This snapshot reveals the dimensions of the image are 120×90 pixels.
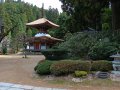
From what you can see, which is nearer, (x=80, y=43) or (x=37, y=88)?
(x=37, y=88)

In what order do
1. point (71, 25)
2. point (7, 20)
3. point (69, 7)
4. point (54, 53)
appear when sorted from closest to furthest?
point (54, 53), point (69, 7), point (71, 25), point (7, 20)

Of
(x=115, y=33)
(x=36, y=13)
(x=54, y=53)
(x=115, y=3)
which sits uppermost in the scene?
(x=36, y=13)

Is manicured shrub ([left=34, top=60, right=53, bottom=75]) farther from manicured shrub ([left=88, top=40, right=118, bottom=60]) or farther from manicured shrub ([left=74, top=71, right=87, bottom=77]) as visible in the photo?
manicured shrub ([left=88, top=40, right=118, bottom=60])

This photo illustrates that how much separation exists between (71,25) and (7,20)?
106 ft

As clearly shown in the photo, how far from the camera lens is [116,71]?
1440 cm

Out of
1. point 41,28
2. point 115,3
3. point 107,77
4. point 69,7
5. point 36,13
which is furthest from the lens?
point 36,13

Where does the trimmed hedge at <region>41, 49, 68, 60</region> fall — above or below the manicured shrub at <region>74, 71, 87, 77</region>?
above

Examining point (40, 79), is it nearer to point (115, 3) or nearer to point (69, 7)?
point (115, 3)

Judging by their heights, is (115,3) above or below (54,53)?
above

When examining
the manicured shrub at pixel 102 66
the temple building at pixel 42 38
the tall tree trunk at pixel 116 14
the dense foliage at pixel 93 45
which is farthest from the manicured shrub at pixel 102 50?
the temple building at pixel 42 38

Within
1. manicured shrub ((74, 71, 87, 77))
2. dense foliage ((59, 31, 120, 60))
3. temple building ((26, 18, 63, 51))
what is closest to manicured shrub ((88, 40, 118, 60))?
dense foliage ((59, 31, 120, 60))

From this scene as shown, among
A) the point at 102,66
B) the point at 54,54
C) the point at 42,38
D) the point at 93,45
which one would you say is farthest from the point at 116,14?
the point at 42,38

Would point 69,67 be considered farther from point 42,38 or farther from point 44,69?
point 42,38

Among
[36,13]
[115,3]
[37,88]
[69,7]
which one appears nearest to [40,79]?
[37,88]
